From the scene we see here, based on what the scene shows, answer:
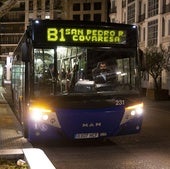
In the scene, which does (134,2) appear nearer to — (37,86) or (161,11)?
(161,11)

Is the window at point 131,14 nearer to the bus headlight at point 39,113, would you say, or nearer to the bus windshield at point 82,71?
the bus windshield at point 82,71

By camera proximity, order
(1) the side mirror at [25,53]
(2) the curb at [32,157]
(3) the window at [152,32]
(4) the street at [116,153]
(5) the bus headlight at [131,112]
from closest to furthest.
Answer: (2) the curb at [32,157] < (4) the street at [116,153] < (1) the side mirror at [25,53] < (5) the bus headlight at [131,112] < (3) the window at [152,32]

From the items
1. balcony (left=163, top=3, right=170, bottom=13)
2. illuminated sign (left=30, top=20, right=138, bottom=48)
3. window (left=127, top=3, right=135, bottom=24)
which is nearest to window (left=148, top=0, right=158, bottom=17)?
balcony (left=163, top=3, right=170, bottom=13)

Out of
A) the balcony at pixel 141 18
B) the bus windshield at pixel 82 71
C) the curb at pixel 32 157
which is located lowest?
the curb at pixel 32 157

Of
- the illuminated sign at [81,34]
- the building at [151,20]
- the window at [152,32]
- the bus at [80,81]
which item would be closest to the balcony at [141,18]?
the building at [151,20]

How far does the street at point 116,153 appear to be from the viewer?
10242 mm

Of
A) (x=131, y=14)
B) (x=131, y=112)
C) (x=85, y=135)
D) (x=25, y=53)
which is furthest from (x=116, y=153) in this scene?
(x=131, y=14)

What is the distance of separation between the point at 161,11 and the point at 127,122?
1580 inches

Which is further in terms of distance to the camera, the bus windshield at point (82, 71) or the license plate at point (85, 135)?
the license plate at point (85, 135)

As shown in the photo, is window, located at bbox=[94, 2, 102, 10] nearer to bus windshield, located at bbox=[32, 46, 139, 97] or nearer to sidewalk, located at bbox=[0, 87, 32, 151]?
sidewalk, located at bbox=[0, 87, 32, 151]

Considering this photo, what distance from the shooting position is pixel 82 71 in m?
12.2

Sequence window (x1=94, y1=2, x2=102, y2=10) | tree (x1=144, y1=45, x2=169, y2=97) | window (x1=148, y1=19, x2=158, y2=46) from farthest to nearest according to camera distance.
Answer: window (x1=94, y1=2, x2=102, y2=10)
window (x1=148, y1=19, x2=158, y2=46)
tree (x1=144, y1=45, x2=169, y2=97)

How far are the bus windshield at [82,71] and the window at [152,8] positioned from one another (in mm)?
41118

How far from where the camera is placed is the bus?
12.0 m
